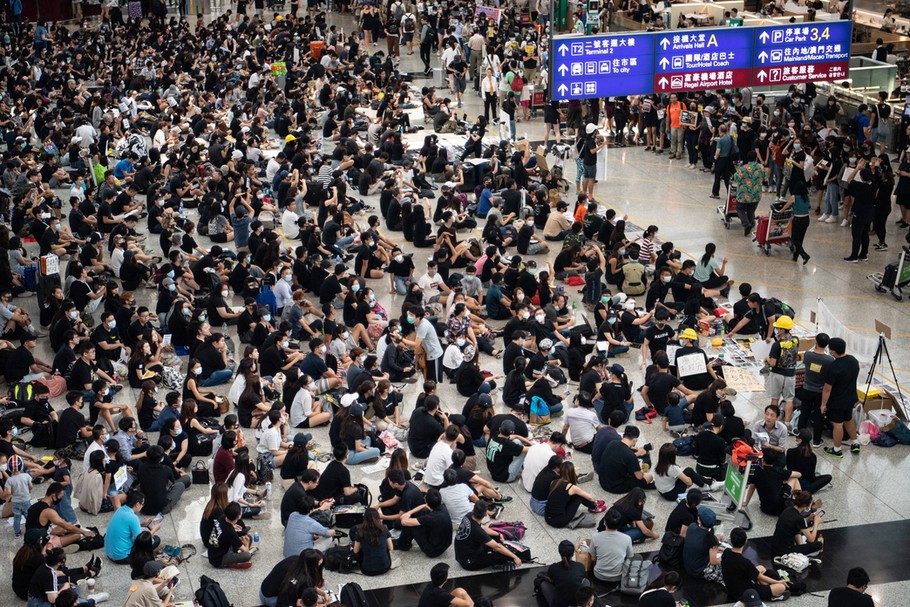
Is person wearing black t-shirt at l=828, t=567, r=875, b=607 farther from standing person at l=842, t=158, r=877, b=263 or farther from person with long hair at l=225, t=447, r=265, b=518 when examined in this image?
standing person at l=842, t=158, r=877, b=263

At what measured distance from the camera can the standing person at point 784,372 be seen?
16.5 m

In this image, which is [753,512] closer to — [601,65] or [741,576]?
[741,576]

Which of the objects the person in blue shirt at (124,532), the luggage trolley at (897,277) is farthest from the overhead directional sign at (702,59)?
the person in blue shirt at (124,532)

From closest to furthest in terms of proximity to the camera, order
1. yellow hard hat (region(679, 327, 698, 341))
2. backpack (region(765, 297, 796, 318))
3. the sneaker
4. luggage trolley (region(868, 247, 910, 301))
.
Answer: the sneaker
yellow hard hat (region(679, 327, 698, 341))
backpack (region(765, 297, 796, 318))
luggage trolley (region(868, 247, 910, 301))

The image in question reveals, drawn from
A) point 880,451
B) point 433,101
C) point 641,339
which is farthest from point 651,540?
point 433,101

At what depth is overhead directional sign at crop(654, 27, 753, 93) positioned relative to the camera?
2344 centimetres

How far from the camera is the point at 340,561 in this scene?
13.4 metres

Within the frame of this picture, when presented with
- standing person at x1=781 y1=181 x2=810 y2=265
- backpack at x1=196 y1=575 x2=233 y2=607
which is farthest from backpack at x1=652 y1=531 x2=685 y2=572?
standing person at x1=781 y1=181 x2=810 y2=265

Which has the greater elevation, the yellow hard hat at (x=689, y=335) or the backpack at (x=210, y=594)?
the yellow hard hat at (x=689, y=335)

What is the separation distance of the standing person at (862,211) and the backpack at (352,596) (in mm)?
14592

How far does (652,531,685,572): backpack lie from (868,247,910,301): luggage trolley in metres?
10.1

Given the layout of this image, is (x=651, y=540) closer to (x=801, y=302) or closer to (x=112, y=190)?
(x=801, y=302)

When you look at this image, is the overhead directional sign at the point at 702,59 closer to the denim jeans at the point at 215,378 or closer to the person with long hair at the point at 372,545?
the denim jeans at the point at 215,378

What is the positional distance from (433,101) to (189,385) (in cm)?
2018
